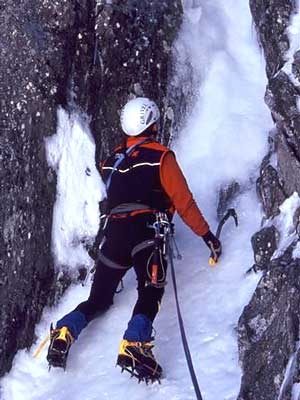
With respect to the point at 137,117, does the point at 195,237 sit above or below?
below

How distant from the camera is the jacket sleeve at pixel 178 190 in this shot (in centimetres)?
714

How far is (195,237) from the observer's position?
8562mm

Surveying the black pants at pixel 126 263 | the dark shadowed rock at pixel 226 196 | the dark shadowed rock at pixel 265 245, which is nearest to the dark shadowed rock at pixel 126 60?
the dark shadowed rock at pixel 226 196

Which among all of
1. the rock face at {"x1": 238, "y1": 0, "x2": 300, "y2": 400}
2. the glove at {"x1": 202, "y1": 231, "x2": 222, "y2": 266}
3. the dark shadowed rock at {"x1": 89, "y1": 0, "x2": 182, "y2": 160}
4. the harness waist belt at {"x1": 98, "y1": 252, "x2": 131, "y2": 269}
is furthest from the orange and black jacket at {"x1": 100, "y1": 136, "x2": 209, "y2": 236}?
the dark shadowed rock at {"x1": 89, "y1": 0, "x2": 182, "y2": 160}

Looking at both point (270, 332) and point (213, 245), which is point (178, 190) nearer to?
point (213, 245)

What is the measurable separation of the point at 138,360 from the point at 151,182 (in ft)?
5.75

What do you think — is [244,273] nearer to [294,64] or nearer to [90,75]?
[294,64]

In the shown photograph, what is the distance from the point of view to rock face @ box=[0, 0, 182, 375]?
8.20m

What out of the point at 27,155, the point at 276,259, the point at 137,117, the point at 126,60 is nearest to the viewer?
the point at 276,259

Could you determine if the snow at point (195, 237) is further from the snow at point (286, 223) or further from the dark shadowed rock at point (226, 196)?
→ the snow at point (286, 223)

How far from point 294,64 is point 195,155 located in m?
2.69

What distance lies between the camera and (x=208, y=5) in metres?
10.5

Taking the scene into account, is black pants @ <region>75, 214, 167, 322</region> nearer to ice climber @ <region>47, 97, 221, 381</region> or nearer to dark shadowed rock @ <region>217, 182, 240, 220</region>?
ice climber @ <region>47, 97, 221, 381</region>

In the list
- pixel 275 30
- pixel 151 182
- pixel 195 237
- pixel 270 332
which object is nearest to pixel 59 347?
pixel 151 182
